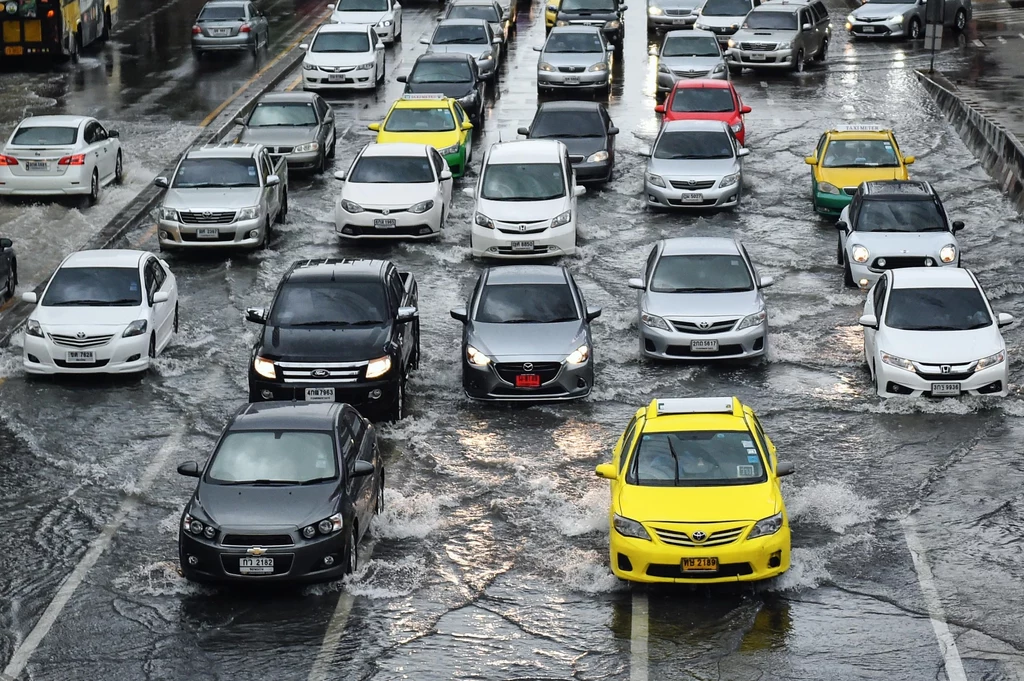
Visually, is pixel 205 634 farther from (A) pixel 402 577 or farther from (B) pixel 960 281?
(B) pixel 960 281

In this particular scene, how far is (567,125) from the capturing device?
104 feet

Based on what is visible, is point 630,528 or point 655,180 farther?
point 655,180

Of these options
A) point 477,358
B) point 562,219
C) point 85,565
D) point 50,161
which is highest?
point 50,161

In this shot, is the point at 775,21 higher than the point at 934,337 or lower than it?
higher

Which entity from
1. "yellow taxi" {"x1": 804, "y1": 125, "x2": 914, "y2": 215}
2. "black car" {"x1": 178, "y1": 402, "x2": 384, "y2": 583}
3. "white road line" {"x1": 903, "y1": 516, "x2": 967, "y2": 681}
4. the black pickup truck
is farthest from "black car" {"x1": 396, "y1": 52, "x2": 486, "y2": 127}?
"white road line" {"x1": 903, "y1": 516, "x2": 967, "y2": 681}

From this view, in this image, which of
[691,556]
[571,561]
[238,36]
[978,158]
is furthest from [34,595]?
[238,36]

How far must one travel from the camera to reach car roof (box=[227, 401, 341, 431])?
15305 mm

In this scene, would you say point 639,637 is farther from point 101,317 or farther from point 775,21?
point 775,21

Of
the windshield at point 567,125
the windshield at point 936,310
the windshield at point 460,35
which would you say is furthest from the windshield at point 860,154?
the windshield at point 460,35

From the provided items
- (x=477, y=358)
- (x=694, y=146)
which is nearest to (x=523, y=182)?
(x=694, y=146)

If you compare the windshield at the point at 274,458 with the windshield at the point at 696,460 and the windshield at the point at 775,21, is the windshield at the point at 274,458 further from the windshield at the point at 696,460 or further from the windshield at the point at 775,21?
the windshield at the point at 775,21

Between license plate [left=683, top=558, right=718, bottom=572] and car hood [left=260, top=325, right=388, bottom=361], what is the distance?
6.21 m

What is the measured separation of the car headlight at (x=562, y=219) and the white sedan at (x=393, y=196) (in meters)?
2.15

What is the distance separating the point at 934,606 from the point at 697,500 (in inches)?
82.4
